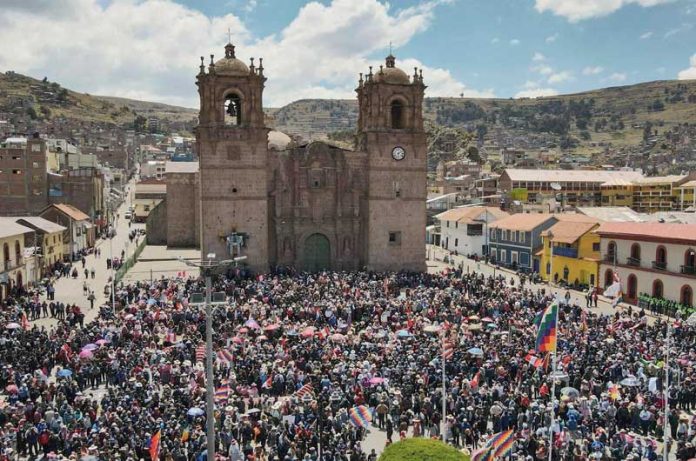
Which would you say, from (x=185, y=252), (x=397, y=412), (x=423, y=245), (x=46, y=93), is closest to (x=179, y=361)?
(x=397, y=412)

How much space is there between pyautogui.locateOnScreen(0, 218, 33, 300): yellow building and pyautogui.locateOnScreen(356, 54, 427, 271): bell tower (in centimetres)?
2472

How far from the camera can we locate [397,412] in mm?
20797

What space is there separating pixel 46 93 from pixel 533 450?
20937cm

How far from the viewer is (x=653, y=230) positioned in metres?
43.0

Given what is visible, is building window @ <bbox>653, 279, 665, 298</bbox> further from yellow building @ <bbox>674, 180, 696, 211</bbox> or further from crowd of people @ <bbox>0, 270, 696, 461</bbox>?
yellow building @ <bbox>674, 180, 696, 211</bbox>

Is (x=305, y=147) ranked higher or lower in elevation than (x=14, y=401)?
higher

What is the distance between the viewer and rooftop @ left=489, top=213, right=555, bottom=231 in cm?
5525

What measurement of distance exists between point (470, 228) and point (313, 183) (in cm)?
2295

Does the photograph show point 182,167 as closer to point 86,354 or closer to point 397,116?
point 397,116

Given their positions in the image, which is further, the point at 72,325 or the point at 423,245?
the point at 423,245

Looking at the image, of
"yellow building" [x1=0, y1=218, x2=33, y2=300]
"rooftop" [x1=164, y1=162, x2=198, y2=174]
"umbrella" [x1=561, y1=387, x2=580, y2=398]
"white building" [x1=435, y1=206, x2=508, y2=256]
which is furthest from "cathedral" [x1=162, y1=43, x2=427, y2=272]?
"umbrella" [x1=561, y1=387, x2=580, y2=398]

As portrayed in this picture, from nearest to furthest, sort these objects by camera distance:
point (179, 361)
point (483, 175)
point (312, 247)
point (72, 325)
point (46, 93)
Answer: point (179, 361) → point (72, 325) → point (312, 247) → point (483, 175) → point (46, 93)

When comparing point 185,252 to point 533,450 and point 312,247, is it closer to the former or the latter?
point 312,247

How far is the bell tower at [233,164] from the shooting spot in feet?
152
